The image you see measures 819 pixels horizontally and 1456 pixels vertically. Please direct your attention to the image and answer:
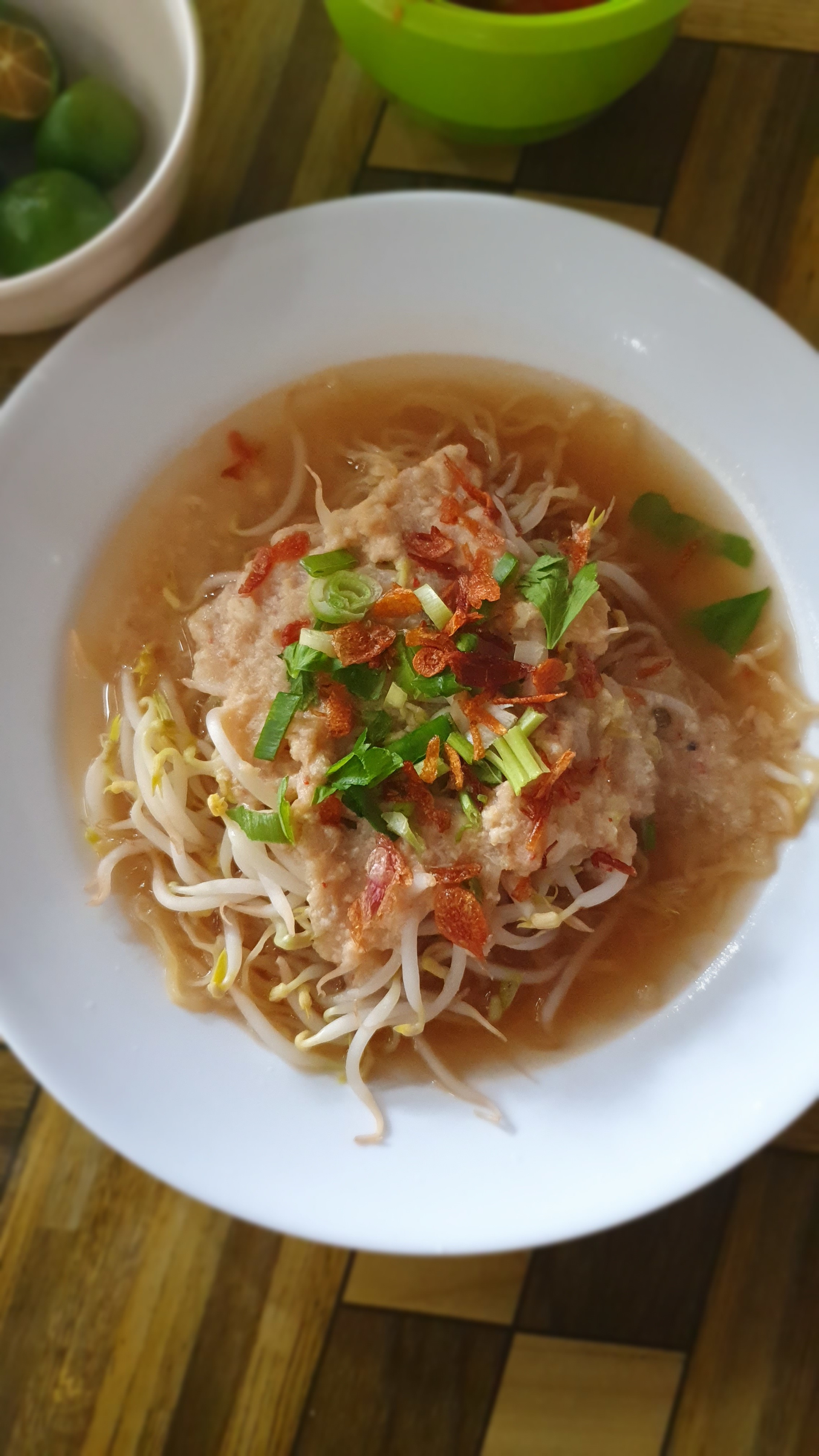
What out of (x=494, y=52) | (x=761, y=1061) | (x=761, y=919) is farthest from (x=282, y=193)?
(x=761, y=1061)

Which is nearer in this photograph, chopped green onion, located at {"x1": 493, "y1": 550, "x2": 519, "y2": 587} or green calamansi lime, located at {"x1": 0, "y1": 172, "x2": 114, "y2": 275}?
chopped green onion, located at {"x1": 493, "y1": 550, "x2": 519, "y2": 587}

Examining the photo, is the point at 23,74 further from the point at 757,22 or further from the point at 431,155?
the point at 757,22

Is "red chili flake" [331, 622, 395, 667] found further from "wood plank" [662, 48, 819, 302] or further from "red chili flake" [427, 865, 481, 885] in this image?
"wood plank" [662, 48, 819, 302]

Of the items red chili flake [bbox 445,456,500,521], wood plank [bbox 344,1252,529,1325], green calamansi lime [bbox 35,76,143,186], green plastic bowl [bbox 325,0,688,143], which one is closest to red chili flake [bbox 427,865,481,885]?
red chili flake [bbox 445,456,500,521]

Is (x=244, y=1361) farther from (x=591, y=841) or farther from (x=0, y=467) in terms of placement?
(x=0, y=467)

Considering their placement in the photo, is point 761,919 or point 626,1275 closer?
point 761,919

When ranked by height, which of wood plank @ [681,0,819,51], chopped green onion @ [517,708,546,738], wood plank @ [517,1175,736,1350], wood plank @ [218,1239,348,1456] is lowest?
wood plank @ [218,1239,348,1456]

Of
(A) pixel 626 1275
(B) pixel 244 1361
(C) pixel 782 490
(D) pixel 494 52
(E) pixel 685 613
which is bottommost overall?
(B) pixel 244 1361
